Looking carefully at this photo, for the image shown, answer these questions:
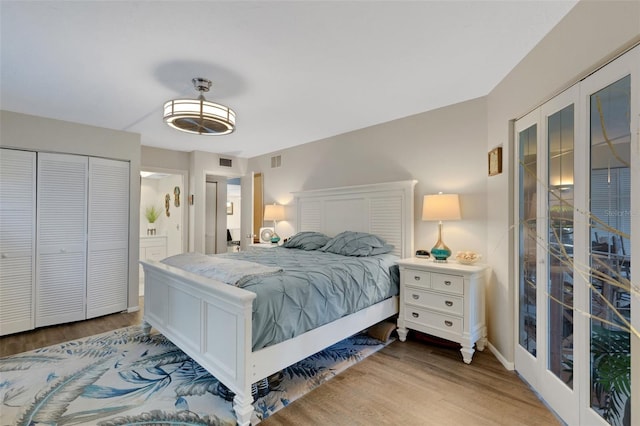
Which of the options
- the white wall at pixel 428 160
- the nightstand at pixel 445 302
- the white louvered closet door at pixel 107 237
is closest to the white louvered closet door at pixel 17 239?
the white louvered closet door at pixel 107 237

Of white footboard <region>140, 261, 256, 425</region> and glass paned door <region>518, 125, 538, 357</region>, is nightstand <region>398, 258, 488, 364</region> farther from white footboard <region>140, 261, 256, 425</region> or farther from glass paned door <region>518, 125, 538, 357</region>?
white footboard <region>140, 261, 256, 425</region>

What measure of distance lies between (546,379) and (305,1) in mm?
2810

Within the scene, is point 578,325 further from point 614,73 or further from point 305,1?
point 305,1

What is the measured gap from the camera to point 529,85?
2115 mm

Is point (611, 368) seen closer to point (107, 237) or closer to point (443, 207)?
point (443, 207)

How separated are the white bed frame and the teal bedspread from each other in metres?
0.09

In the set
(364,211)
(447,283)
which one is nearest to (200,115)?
(364,211)

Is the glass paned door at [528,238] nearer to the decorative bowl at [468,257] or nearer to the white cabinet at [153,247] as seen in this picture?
the decorative bowl at [468,257]

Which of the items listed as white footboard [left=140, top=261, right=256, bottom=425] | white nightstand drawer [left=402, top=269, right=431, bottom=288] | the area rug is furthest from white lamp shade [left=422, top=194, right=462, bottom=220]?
white footboard [left=140, top=261, right=256, bottom=425]

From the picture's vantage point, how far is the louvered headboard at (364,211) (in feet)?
11.2

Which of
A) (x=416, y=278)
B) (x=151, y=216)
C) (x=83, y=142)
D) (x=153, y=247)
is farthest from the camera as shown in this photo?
(x=151, y=216)

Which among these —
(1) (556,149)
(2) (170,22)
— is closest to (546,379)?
(1) (556,149)

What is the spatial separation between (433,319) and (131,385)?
101 inches

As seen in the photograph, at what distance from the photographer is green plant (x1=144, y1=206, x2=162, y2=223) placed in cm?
632
